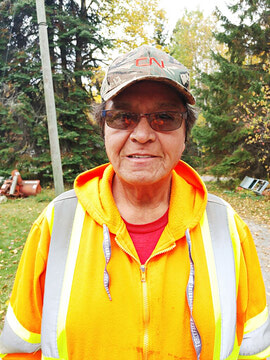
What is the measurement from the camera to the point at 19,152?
13000 millimetres

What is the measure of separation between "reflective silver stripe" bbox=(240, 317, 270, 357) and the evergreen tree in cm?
1079

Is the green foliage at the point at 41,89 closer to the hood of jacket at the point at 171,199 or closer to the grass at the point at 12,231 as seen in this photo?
the grass at the point at 12,231

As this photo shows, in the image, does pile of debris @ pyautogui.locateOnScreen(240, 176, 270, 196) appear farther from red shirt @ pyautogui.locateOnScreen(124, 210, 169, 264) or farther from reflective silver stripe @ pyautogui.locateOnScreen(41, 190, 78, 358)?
reflective silver stripe @ pyautogui.locateOnScreen(41, 190, 78, 358)

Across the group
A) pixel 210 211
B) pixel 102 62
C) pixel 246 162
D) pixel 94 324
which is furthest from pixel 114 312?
pixel 102 62

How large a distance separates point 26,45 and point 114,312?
52.0 feet

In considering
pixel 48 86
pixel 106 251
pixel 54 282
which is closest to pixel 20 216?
pixel 48 86

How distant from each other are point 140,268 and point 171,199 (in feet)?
1.40

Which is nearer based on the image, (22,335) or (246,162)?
(22,335)

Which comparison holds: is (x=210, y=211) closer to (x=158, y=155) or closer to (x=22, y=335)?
(x=158, y=155)

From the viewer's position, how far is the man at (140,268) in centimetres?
121

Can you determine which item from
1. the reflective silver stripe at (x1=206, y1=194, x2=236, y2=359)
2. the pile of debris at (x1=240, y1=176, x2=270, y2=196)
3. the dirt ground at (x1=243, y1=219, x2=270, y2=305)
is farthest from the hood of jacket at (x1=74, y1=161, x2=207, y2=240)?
the pile of debris at (x1=240, y1=176, x2=270, y2=196)

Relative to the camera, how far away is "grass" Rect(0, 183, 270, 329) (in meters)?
4.30

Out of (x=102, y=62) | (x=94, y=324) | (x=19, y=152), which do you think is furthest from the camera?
(x=102, y=62)

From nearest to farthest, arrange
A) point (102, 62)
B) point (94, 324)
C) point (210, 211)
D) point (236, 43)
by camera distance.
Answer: point (94, 324) → point (210, 211) → point (236, 43) → point (102, 62)
